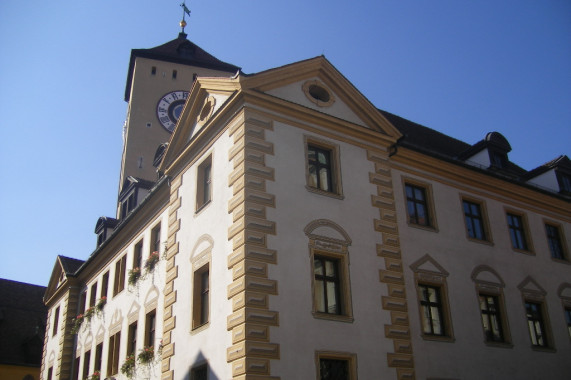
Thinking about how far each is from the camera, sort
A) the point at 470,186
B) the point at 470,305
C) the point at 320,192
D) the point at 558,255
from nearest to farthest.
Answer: the point at 320,192 → the point at 470,305 → the point at 470,186 → the point at 558,255

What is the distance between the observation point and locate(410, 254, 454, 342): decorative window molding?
60.6ft

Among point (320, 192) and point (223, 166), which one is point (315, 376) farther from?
point (223, 166)

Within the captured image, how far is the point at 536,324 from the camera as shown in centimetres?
2181

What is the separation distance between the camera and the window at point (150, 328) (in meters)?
21.6

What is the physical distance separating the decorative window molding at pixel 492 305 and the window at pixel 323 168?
6.38 meters

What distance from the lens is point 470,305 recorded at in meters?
19.8

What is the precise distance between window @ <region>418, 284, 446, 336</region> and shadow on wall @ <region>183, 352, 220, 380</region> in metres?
6.72

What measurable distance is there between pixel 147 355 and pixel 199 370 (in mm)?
4542

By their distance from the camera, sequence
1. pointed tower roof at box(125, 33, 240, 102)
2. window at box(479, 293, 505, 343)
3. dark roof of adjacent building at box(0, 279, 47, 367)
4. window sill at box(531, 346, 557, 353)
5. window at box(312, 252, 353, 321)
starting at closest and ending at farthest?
window at box(312, 252, 353, 321), window at box(479, 293, 505, 343), window sill at box(531, 346, 557, 353), pointed tower roof at box(125, 33, 240, 102), dark roof of adjacent building at box(0, 279, 47, 367)

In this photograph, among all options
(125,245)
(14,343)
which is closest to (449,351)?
(125,245)

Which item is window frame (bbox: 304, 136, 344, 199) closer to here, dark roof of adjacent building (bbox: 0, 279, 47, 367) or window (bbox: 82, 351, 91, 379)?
window (bbox: 82, 351, 91, 379)

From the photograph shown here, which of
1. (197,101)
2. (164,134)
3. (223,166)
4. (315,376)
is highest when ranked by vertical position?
(164,134)

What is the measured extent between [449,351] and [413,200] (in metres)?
5.22

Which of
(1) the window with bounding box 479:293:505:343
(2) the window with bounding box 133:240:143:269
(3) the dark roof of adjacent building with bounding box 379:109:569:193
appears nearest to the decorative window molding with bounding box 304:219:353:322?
(1) the window with bounding box 479:293:505:343
